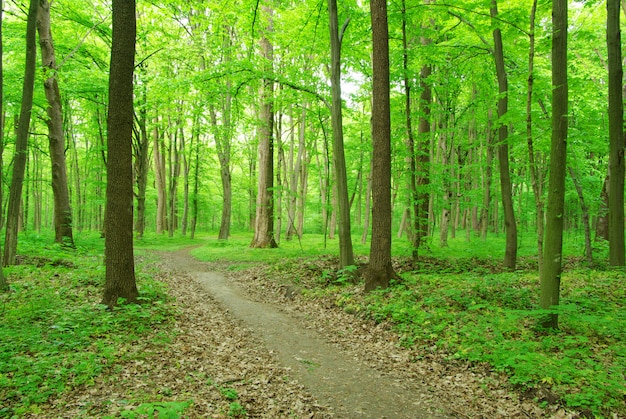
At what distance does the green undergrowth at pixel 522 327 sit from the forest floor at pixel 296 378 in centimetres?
27

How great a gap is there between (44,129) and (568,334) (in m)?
36.6

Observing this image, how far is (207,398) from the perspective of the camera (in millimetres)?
4422

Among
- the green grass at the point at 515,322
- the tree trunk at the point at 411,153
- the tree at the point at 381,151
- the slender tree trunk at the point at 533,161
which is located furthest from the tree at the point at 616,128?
the tree at the point at 381,151

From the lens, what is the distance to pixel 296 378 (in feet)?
17.0

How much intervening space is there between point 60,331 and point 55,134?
404 inches

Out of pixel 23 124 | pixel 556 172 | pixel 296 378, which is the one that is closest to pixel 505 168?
pixel 556 172

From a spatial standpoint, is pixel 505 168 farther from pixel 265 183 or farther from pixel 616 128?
pixel 265 183

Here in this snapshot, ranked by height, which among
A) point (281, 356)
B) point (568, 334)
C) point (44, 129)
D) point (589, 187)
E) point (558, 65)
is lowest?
point (281, 356)

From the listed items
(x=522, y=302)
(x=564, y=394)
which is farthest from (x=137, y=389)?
(x=522, y=302)

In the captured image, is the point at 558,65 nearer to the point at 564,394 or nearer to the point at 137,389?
the point at 564,394

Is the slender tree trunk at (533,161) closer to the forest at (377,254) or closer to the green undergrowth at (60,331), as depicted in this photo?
the forest at (377,254)

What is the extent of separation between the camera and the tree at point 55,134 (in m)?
12.7

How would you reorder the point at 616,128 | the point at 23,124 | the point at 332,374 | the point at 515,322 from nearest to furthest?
the point at 332,374
the point at 515,322
the point at 23,124
the point at 616,128

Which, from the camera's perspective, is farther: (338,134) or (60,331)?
(338,134)
